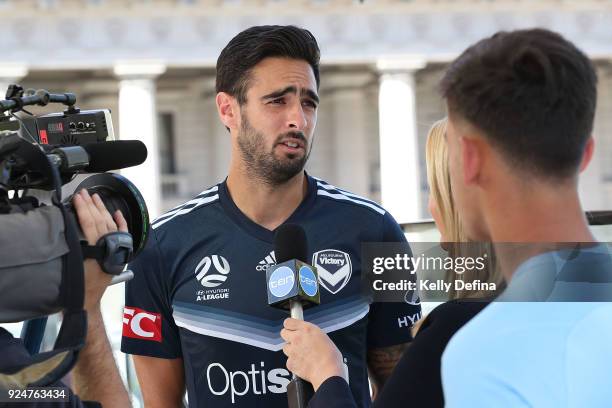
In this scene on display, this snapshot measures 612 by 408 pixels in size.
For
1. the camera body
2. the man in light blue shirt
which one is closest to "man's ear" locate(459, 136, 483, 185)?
the man in light blue shirt

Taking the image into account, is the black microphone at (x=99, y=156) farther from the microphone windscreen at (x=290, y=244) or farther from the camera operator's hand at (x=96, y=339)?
the microphone windscreen at (x=290, y=244)

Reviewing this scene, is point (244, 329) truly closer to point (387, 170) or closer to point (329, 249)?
point (329, 249)

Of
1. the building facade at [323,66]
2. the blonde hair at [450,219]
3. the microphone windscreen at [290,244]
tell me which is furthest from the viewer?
the building facade at [323,66]

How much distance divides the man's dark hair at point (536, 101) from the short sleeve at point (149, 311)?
1.21m

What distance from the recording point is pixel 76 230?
1619 millimetres

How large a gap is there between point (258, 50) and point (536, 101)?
4.06 feet

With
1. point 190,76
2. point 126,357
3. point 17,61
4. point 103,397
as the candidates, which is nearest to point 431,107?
point 190,76

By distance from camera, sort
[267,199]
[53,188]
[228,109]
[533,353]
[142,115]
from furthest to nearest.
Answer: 1. [142,115]
2. [228,109]
3. [267,199]
4. [53,188]
5. [533,353]

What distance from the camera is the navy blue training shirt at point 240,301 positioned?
7.46 ft

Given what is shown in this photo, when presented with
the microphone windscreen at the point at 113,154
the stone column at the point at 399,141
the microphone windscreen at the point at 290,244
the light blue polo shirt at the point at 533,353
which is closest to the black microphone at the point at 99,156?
the microphone windscreen at the point at 113,154

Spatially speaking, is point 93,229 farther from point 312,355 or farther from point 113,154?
point 312,355

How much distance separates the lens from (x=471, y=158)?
1298mm

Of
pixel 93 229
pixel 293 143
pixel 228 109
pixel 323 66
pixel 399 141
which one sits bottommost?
pixel 93 229

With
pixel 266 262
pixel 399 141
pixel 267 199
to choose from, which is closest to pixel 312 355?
pixel 266 262
